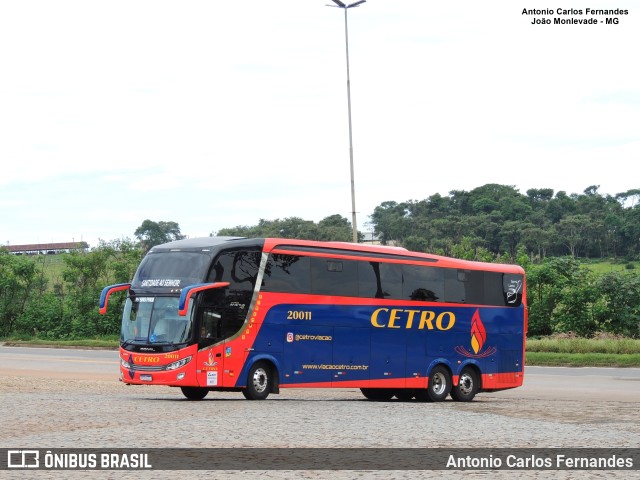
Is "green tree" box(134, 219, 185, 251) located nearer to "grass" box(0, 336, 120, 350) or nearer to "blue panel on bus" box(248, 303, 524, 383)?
"grass" box(0, 336, 120, 350)

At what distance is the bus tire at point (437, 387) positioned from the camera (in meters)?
26.8

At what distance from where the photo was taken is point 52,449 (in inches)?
500

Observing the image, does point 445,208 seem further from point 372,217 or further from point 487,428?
point 487,428

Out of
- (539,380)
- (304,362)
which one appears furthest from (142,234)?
(304,362)

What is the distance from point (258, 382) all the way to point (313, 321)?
6.66 ft

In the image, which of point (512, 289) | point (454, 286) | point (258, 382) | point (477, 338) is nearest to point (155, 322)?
point (258, 382)

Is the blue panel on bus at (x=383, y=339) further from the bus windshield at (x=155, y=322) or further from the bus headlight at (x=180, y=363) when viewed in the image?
the bus windshield at (x=155, y=322)

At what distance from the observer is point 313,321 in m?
24.4

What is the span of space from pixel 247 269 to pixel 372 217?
4181 inches

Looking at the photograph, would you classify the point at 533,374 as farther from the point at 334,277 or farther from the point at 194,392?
the point at 194,392

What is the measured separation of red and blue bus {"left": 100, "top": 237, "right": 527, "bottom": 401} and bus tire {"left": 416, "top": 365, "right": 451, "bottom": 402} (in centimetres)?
4

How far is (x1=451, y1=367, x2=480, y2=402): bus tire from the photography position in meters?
27.5

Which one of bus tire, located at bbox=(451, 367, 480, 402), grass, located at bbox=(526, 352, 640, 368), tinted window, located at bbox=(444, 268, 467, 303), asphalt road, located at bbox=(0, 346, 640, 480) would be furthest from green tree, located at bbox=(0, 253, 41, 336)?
tinted window, located at bbox=(444, 268, 467, 303)

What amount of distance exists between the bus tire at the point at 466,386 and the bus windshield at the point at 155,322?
8.40 meters
